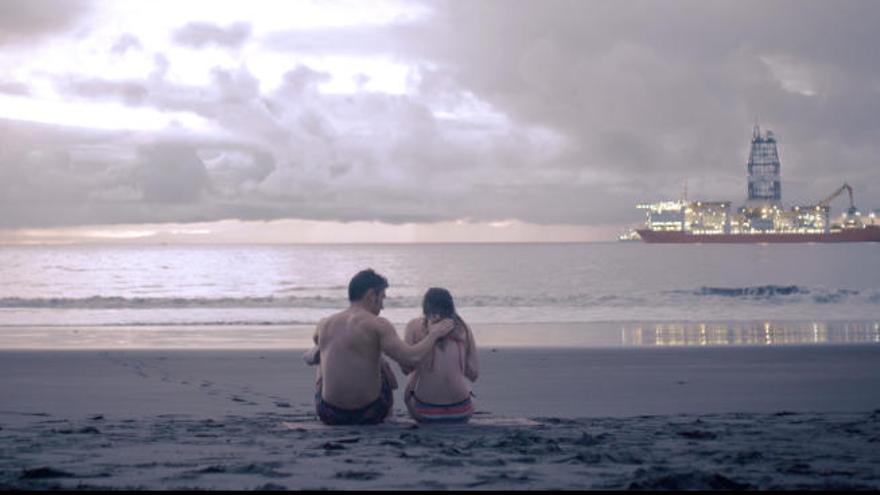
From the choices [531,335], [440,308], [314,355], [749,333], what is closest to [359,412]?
[314,355]

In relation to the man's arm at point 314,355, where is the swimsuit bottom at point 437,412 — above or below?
below

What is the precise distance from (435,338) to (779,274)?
204 ft

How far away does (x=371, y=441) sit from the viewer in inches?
263

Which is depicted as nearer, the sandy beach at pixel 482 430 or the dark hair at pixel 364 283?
the sandy beach at pixel 482 430

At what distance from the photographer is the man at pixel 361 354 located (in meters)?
7.35

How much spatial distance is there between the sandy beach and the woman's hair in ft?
2.35

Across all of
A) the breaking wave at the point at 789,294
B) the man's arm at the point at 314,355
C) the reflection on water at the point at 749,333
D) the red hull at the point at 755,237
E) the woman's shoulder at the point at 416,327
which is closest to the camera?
the woman's shoulder at the point at 416,327

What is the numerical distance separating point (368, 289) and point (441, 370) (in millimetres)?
853

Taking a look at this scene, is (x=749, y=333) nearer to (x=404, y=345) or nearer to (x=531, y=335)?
(x=531, y=335)

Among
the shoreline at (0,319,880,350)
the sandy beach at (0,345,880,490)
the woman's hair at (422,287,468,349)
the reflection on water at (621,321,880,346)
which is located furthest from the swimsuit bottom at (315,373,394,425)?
the reflection on water at (621,321,880,346)

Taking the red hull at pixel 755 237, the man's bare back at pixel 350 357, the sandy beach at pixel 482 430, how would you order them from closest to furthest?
the sandy beach at pixel 482 430 → the man's bare back at pixel 350 357 → the red hull at pixel 755 237

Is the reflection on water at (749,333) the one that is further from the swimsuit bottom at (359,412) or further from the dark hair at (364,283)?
the dark hair at (364,283)

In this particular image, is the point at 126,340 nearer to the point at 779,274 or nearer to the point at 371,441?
the point at 371,441

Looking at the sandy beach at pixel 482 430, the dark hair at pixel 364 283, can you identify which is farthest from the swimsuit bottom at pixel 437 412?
the dark hair at pixel 364 283
